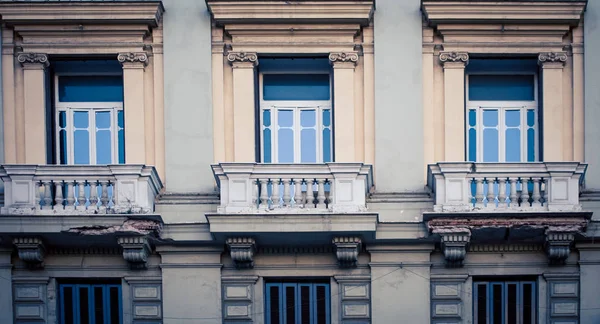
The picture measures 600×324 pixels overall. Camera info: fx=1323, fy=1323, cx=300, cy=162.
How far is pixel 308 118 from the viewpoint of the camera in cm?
2161

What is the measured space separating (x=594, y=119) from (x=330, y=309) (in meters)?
5.15

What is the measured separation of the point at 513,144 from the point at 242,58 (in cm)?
463

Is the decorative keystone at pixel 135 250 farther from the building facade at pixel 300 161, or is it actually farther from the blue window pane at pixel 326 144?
the blue window pane at pixel 326 144

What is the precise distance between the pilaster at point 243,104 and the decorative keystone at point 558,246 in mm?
4808

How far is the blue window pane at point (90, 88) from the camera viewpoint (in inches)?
855

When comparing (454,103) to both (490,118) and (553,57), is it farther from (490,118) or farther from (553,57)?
(553,57)

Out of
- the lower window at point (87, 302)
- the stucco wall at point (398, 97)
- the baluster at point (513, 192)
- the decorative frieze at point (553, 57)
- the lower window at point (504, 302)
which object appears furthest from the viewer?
the decorative frieze at point (553, 57)

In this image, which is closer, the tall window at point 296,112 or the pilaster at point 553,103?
the pilaster at point 553,103

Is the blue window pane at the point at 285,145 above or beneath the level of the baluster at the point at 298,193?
above

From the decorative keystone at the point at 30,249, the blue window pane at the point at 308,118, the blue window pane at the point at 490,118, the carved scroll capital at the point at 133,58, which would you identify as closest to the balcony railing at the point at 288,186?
the blue window pane at the point at 308,118

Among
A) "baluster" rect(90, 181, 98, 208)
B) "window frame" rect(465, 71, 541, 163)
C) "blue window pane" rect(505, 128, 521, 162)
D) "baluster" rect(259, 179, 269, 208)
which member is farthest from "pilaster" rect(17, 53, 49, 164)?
"blue window pane" rect(505, 128, 521, 162)

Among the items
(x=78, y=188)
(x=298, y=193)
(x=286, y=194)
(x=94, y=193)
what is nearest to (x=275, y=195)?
(x=286, y=194)

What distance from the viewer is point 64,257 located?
2066 centimetres

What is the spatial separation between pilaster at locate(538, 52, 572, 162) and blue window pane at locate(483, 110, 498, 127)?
0.86m
